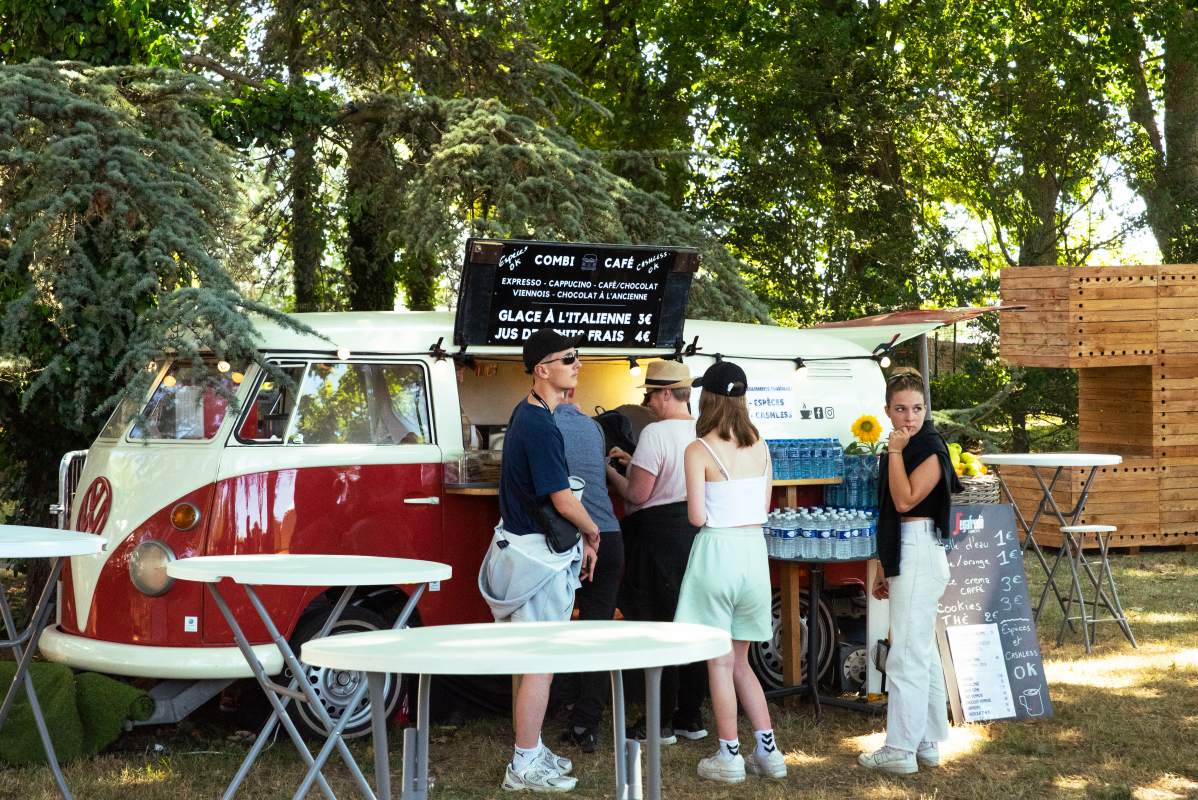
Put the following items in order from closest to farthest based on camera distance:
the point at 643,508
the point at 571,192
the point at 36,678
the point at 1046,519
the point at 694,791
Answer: the point at 694,791, the point at 36,678, the point at 643,508, the point at 571,192, the point at 1046,519

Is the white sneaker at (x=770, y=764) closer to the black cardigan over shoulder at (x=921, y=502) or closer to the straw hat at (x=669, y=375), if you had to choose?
the black cardigan over shoulder at (x=921, y=502)

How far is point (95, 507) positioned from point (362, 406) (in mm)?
1443

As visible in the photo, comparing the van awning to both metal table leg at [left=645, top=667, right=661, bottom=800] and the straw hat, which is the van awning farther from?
metal table leg at [left=645, top=667, right=661, bottom=800]

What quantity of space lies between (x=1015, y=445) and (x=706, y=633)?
52.1ft

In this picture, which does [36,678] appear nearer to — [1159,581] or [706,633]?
[706,633]

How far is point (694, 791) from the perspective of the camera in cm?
521

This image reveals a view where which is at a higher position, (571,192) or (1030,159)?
(1030,159)

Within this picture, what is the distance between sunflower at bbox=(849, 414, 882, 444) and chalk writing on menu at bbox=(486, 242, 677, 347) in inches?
58.0

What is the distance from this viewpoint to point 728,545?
16.9 ft

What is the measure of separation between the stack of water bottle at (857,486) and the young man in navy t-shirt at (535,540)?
2193 mm

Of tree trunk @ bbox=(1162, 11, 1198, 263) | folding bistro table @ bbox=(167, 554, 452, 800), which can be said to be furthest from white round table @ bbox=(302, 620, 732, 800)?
tree trunk @ bbox=(1162, 11, 1198, 263)

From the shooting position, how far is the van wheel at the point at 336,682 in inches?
228

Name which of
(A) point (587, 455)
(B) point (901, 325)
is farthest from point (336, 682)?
(B) point (901, 325)

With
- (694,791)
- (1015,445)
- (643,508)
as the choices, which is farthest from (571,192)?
(1015,445)
